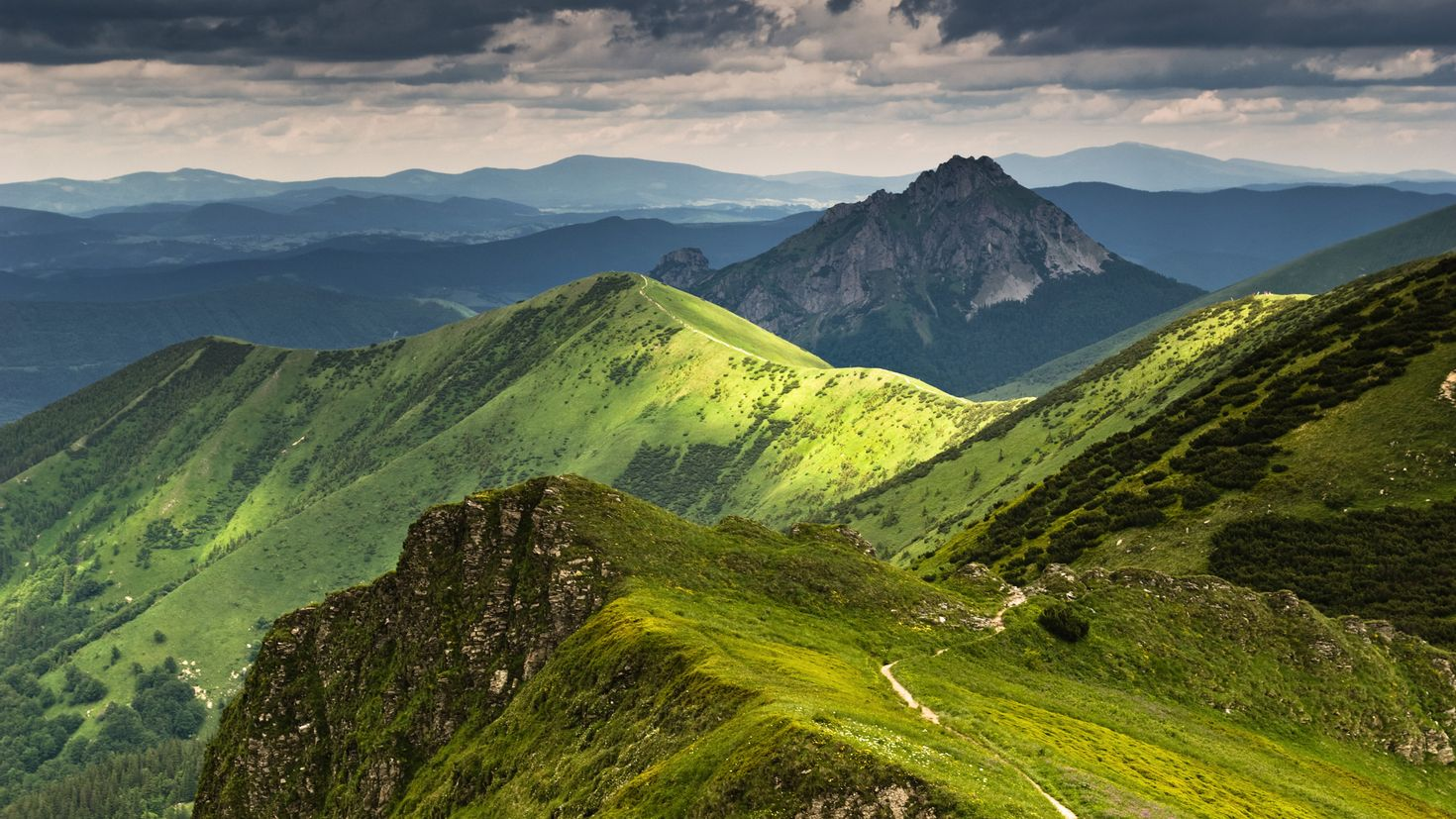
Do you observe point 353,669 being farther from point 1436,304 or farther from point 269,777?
point 1436,304

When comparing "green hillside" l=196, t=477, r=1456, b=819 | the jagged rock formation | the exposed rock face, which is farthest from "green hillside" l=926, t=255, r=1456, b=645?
the exposed rock face

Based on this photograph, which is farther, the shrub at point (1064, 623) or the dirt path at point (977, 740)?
the shrub at point (1064, 623)

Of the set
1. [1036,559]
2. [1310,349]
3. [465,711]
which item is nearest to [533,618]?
[465,711]

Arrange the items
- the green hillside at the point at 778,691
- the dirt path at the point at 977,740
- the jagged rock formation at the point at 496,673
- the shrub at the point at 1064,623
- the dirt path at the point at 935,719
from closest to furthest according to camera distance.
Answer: the dirt path at the point at 935,719
the dirt path at the point at 977,740
the green hillside at the point at 778,691
the jagged rock formation at the point at 496,673
the shrub at the point at 1064,623

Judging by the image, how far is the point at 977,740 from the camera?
5709 cm

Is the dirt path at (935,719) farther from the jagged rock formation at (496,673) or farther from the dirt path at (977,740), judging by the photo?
the jagged rock formation at (496,673)

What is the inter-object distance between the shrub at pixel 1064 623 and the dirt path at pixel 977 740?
3742mm

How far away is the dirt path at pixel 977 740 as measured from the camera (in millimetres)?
48875

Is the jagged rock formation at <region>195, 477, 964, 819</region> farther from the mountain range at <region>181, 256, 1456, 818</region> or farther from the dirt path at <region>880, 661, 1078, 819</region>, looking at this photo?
the dirt path at <region>880, 661, 1078, 819</region>

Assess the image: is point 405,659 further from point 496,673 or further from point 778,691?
point 778,691

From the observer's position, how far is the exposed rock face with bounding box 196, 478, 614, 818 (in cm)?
8856

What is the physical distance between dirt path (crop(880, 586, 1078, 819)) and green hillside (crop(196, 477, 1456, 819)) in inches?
11.9

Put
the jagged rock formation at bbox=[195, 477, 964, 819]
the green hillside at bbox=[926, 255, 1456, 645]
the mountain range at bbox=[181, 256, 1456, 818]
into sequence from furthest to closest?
1. the green hillside at bbox=[926, 255, 1456, 645]
2. the jagged rock formation at bbox=[195, 477, 964, 819]
3. the mountain range at bbox=[181, 256, 1456, 818]

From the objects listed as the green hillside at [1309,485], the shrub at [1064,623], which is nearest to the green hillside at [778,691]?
the shrub at [1064,623]
